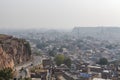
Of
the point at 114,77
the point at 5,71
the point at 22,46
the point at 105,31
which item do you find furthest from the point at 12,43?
the point at 105,31

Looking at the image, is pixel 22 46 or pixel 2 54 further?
pixel 22 46

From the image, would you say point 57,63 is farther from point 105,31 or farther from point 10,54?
point 105,31

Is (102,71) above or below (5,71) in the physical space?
below

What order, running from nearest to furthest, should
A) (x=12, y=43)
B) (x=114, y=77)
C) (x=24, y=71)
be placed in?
(x=24, y=71) → (x=114, y=77) → (x=12, y=43)

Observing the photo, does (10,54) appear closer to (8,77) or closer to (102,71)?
(102,71)

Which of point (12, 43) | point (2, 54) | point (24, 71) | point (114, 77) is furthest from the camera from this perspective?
point (12, 43)

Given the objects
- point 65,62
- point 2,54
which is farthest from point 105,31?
point 2,54
